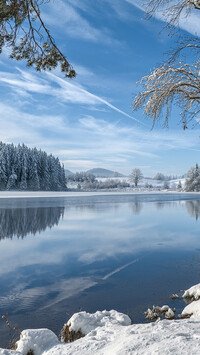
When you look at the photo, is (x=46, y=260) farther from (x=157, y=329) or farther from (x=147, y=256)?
(x=157, y=329)

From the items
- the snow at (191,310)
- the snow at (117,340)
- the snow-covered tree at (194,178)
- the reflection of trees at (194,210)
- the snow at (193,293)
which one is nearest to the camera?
the snow at (117,340)

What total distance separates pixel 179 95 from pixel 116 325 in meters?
6.98

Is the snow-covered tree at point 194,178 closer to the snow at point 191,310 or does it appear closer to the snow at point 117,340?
the snow at point 191,310

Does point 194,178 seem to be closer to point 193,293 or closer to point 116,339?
point 193,293

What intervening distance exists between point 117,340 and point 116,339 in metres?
0.09

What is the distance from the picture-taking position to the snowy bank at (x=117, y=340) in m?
3.02

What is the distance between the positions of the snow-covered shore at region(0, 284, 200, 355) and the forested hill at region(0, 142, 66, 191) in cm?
7278

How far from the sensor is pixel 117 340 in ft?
11.7

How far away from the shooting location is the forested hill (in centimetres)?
7450

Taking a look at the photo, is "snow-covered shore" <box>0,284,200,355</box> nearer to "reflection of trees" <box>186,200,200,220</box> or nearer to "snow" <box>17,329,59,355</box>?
"snow" <box>17,329,59,355</box>

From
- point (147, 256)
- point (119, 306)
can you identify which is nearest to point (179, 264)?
point (147, 256)

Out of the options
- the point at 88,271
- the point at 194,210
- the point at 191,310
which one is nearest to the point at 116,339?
the point at 191,310

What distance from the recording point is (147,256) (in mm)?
10203

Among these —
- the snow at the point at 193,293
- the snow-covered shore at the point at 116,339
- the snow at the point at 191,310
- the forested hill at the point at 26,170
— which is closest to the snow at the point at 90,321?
the snow-covered shore at the point at 116,339
